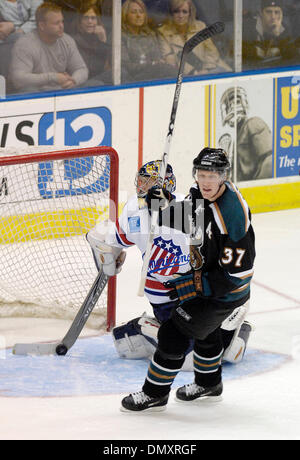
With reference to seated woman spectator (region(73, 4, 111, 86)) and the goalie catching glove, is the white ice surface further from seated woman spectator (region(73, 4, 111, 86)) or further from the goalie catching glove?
seated woman spectator (region(73, 4, 111, 86))

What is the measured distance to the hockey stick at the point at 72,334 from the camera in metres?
4.87

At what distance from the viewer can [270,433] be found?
12.7 ft

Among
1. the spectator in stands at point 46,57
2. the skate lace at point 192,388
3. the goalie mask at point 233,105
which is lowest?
the skate lace at point 192,388

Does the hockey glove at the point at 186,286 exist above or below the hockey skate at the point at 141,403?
above

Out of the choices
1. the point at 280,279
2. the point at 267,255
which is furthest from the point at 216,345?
the point at 267,255

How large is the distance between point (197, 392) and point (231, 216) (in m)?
0.79

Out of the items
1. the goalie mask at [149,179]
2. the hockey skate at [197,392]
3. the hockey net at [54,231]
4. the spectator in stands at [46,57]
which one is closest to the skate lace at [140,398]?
the hockey skate at [197,392]

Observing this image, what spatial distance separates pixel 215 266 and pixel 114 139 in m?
3.52

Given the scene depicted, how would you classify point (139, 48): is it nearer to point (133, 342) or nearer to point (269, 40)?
point (269, 40)

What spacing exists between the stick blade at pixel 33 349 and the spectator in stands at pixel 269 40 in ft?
12.3

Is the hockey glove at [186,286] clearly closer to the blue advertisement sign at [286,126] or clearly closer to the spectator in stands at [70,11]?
the spectator in stands at [70,11]

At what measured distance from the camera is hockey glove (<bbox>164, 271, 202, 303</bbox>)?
12.9ft

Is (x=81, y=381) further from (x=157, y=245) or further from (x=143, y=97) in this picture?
(x=143, y=97)

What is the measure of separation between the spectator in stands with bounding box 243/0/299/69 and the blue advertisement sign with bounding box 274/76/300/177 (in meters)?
0.19
